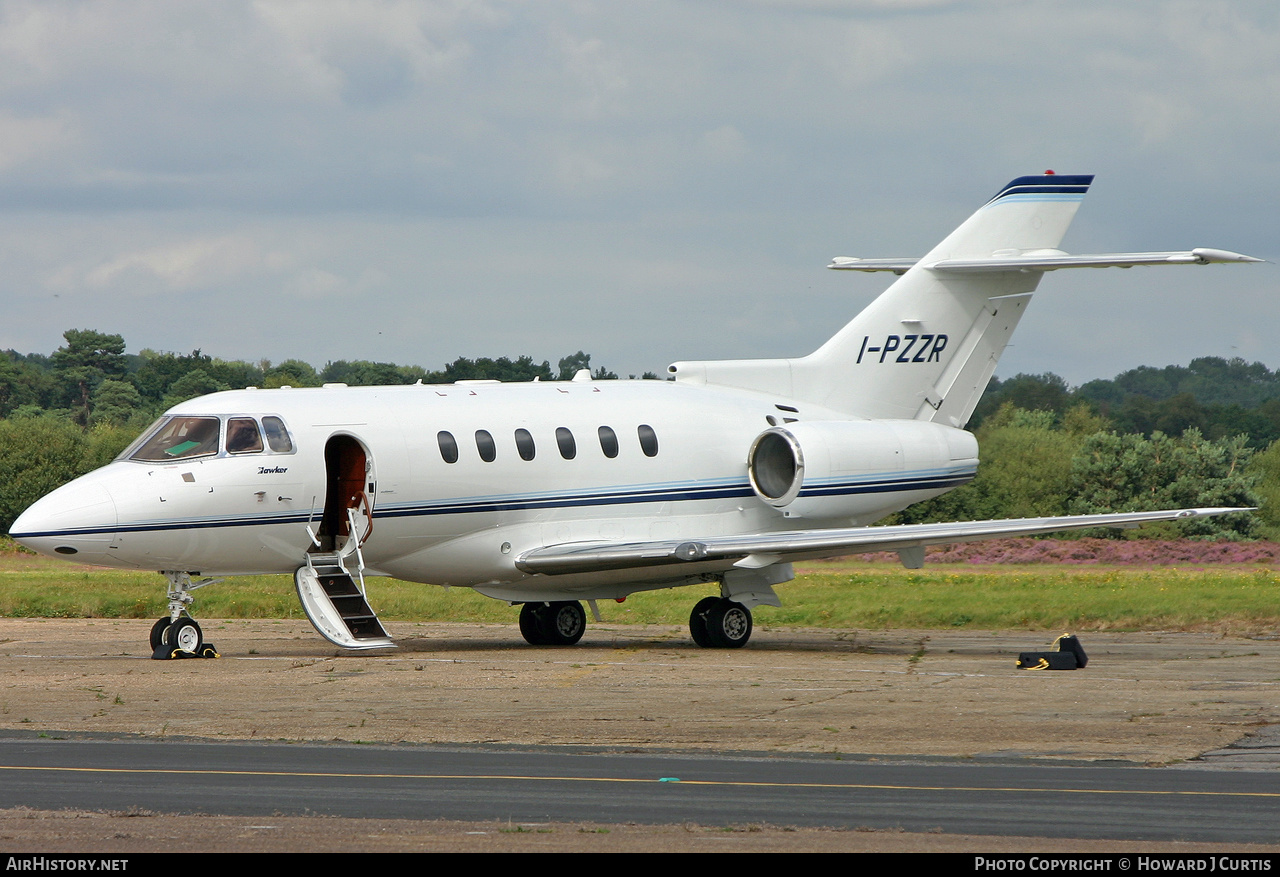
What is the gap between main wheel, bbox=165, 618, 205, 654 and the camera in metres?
22.5

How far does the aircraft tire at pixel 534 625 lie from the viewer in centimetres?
2656

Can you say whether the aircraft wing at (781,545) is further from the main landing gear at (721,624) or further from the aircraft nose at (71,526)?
the aircraft nose at (71,526)

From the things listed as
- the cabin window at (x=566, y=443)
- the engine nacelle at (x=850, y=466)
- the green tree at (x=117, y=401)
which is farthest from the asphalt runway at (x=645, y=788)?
the green tree at (x=117, y=401)

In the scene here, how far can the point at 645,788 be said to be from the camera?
41.2ft

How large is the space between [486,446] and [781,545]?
4.61m

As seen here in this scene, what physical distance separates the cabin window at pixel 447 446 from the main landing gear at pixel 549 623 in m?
3.76

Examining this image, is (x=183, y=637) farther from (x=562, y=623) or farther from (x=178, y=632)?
(x=562, y=623)

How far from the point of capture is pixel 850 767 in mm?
13773

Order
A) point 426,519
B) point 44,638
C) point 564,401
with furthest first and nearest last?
point 44,638, point 564,401, point 426,519

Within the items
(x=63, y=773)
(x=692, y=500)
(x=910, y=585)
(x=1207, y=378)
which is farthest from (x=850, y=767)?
(x=1207, y=378)

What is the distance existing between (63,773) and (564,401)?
1353 centimetres

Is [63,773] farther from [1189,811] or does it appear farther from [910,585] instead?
[910,585]

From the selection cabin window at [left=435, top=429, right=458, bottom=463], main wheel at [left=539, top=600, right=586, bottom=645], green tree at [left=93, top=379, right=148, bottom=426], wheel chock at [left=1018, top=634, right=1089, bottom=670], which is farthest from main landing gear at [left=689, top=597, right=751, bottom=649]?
green tree at [left=93, top=379, right=148, bottom=426]

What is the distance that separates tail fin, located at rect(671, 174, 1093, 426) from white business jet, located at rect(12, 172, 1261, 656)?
40 mm
